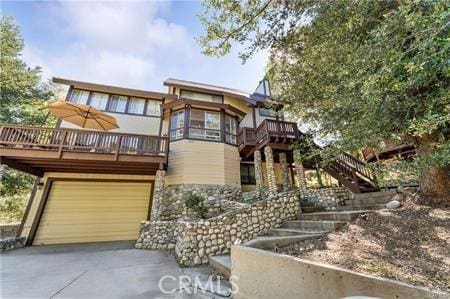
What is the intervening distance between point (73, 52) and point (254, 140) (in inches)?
363

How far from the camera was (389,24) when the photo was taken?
3.75 m

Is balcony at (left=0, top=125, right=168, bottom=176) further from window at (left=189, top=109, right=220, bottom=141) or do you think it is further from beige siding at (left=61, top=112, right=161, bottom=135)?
beige siding at (left=61, top=112, right=161, bottom=135)

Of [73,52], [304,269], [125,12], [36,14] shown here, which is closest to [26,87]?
[73,52]

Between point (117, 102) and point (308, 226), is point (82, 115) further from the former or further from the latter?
point (308, 226)

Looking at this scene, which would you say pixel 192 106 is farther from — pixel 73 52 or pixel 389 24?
pixel 389 24

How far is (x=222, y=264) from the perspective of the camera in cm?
484

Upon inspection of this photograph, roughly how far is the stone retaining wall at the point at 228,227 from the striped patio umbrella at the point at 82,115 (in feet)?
19.3

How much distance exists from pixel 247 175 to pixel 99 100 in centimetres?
947

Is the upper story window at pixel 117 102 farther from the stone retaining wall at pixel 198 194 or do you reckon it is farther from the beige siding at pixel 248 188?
the beige siding at pixel 248 188

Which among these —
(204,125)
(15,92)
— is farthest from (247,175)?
(15,92)

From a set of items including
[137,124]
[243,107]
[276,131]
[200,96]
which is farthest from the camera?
[243,107]

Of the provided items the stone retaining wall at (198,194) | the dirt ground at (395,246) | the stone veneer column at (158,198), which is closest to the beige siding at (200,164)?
the stone retaining wall at (198,194)

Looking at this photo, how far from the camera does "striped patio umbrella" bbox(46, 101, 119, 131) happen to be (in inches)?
315

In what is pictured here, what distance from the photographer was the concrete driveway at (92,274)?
12.4 ft
